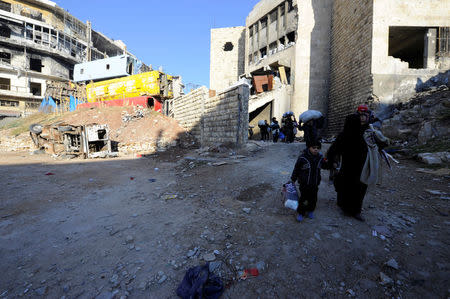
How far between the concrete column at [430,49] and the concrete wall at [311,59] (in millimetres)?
6305

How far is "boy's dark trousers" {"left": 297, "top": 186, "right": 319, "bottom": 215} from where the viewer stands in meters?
2.64

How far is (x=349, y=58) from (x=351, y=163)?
12354mm

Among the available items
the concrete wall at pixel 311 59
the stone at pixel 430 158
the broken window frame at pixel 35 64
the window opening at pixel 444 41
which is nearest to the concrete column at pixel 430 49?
the window opening at pixel 444 41

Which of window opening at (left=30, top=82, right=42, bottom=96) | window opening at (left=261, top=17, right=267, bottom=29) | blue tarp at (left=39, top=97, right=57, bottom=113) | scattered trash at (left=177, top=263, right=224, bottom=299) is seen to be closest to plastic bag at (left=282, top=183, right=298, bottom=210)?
scattered trash at (left=177, top=263, right=224, bottom=299)

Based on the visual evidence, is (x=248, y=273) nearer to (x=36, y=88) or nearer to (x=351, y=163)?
(x=351, y=163)

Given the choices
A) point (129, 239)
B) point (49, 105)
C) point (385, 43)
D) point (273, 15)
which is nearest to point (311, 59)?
point (385, 43)

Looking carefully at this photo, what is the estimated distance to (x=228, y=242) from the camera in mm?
2316

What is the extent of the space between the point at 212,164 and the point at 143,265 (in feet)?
14.4

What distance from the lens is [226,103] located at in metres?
8.05

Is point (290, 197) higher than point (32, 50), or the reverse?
point (32, 50)

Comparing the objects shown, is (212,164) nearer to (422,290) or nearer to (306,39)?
(422,290)

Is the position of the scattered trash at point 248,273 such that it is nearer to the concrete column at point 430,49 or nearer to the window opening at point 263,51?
the concrete column at point 430,49

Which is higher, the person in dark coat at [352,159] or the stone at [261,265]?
the person in dark coat at [352,159]

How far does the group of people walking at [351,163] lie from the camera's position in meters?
2.49
